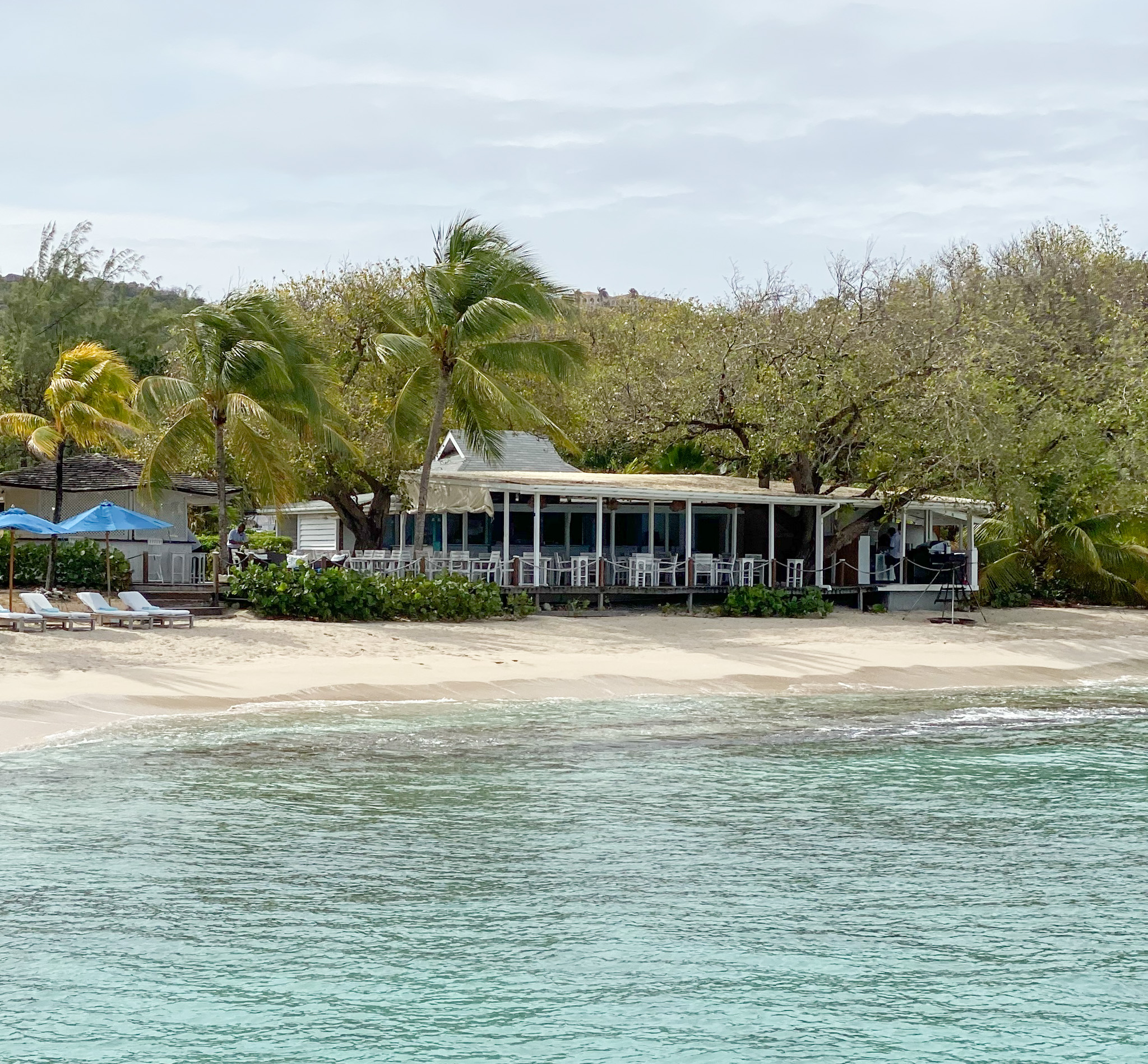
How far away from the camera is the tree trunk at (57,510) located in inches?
977

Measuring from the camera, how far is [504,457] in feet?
103

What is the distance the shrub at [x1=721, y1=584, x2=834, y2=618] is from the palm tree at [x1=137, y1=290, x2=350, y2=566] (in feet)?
29.8

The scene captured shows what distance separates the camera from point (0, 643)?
19.4 m

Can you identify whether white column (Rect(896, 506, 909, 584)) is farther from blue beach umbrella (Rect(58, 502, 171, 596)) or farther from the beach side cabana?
blue beach umbrella (Rect(58, 502, 171, 596))

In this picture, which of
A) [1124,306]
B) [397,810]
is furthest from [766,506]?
[397,810]

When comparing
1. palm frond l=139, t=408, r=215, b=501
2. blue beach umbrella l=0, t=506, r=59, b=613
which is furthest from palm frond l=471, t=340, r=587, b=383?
blue beach umbrella l=0, t=506, r=59, b=613

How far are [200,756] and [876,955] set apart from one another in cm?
797

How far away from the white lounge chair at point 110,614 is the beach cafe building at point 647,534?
213 inches

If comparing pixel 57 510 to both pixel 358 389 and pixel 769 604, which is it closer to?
pixel 358 389

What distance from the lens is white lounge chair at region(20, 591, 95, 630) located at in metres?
21.0

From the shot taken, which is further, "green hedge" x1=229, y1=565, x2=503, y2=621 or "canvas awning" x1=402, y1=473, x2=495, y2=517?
"canvas awning" x1=402, y1=473, x2=495, y2=517

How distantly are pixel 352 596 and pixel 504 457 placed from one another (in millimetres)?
8184

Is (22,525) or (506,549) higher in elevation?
(22,525)

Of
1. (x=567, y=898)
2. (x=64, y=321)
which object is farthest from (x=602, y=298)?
(x=567, y=898)
